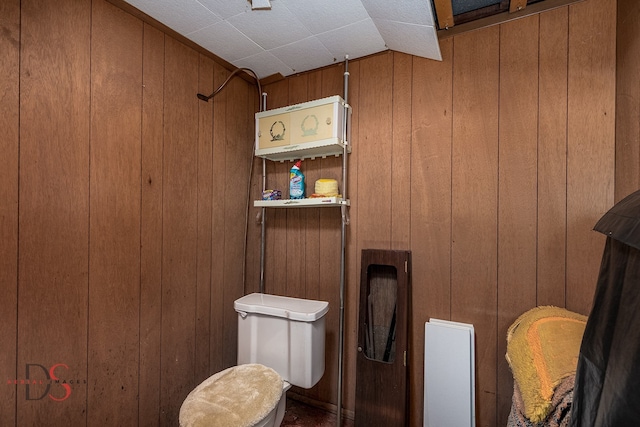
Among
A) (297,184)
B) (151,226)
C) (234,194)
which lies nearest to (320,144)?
(297,184)

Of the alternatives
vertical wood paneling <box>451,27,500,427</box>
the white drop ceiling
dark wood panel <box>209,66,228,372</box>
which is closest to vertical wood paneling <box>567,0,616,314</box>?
vertical wood paneling <box>451,27,500,427</box>

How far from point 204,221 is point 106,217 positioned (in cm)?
48

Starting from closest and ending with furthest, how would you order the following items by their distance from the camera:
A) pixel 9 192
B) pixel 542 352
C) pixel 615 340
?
pixel 615 340, pixel 542 352, pixel 9 192

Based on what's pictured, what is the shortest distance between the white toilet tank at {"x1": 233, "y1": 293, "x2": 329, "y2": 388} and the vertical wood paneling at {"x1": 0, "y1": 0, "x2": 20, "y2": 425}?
0.84 meters

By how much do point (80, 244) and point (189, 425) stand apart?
31.1 inches

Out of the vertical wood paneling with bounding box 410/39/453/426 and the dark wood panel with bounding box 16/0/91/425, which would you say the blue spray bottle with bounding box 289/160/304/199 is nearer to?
the vertical wood paneling with bounding box 410/39/453/426

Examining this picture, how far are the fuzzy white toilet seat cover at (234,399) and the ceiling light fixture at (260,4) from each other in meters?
1.59

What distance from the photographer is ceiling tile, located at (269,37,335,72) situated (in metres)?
1.59

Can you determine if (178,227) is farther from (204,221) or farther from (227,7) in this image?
(227,7)

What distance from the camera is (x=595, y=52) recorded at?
1234 mm

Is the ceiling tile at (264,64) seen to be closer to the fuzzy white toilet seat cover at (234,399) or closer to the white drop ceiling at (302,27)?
the white drop ceiling at (302,27)

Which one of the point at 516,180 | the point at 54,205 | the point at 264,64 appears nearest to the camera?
the point at 54,205

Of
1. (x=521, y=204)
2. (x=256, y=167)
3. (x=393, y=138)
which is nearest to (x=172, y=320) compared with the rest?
(x=256, y=167)

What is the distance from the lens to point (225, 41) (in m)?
1.58
